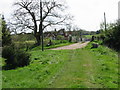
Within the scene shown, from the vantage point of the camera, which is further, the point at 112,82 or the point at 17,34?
the point at 17,34

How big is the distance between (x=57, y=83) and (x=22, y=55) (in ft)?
16.8

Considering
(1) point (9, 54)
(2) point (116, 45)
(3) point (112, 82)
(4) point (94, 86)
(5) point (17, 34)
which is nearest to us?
(4) point (94, 86)

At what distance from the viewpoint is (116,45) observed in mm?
26688

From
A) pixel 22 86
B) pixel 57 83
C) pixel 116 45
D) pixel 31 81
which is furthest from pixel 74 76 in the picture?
pixel 116 45

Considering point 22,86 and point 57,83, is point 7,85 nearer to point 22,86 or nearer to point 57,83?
point 22,86

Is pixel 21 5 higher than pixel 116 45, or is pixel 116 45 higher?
pixel 21 5

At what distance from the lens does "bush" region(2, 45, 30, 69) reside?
11.4 metres

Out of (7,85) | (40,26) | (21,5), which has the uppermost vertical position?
(21,5)

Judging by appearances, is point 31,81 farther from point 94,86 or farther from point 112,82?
point 112,82

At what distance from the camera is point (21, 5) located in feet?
129

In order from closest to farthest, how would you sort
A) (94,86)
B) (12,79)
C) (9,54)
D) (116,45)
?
(94,86)
(12,79)
(9,54)
(116,45)

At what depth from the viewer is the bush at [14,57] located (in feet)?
37.5

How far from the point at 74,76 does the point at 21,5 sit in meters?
33.3

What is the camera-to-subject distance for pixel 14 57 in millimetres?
11523
